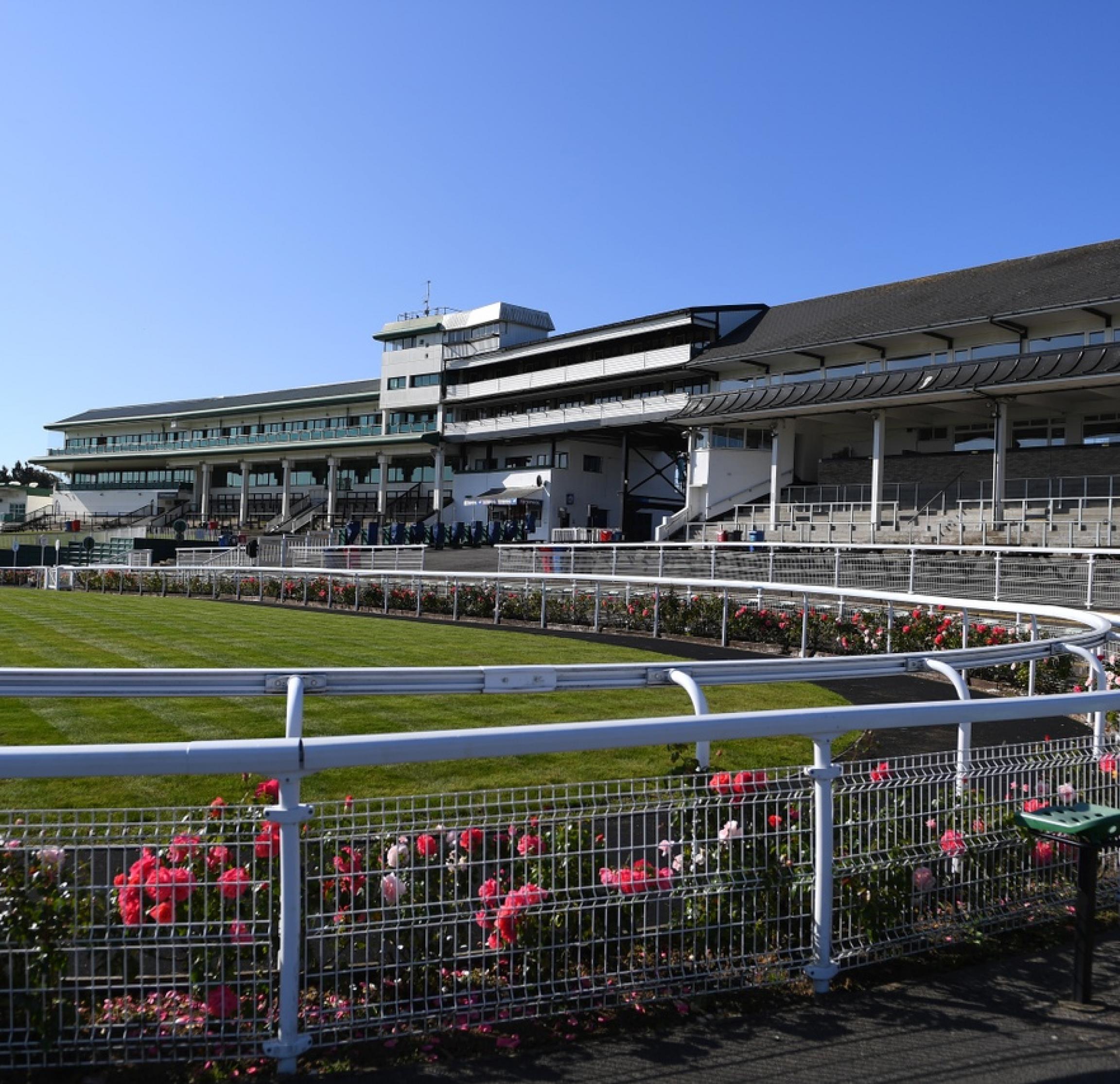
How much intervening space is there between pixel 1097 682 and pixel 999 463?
24.1m

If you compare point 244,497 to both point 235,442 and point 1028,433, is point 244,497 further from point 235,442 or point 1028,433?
point 1028,433

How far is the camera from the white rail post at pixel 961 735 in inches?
157

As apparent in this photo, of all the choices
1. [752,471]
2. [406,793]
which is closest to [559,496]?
[752,471]

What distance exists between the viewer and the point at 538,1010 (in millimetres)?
3145

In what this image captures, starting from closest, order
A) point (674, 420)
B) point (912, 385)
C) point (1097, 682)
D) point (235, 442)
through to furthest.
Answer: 1. point (1097, 682)
2. point (912, 385)
3. point (674, 420)
4. point (235, 442)

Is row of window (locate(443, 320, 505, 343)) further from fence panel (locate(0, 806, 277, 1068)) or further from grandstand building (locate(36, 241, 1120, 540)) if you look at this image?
fence panel (locate(0, 806, 277, 1068))

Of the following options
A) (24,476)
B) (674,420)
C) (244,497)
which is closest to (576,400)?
(674,420)

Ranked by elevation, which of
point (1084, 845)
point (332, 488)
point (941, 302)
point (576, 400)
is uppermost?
point (941, 302)

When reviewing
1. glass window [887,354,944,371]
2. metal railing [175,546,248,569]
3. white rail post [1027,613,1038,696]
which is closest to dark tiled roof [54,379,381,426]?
metal railing [175,546,248,569]

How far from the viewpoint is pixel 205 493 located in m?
62.0

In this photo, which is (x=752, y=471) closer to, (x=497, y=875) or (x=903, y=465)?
(x=903, y=465)

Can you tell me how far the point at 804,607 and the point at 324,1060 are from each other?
36.9ft

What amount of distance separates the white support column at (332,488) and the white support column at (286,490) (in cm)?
239

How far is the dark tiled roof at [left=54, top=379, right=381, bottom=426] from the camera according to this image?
188ft
